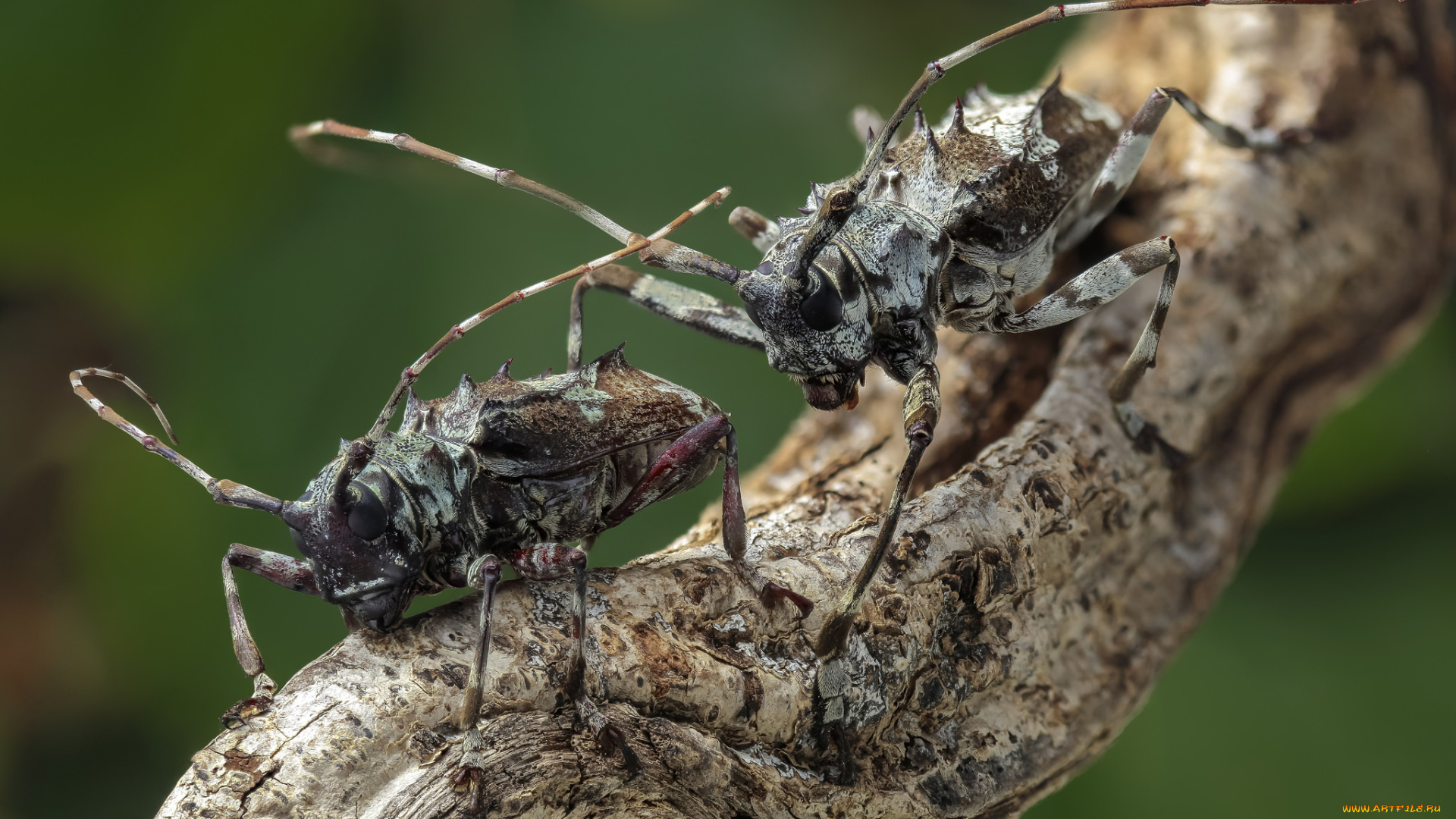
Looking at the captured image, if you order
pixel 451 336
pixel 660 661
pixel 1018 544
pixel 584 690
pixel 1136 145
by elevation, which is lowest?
pixel 584 690

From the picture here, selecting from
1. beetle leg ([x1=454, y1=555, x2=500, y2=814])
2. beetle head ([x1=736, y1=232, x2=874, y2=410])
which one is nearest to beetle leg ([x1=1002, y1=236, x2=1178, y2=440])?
beetle head ([x1=736, y1=232, x2=874, y2=410])

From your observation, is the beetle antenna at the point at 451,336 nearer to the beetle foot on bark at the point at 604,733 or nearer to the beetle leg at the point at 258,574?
the beetle leg at the point at 258,574

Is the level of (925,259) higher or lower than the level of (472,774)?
higher

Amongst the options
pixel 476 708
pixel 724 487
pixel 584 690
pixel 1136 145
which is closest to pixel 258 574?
pixel 476 708

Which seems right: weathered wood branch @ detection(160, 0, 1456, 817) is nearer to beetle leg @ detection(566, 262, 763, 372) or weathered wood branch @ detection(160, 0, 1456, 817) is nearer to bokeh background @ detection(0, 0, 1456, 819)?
beetle leg @ detection(566, 262, 763, 372)

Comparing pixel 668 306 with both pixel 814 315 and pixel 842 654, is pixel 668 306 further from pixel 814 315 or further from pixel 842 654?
pixel 842 654

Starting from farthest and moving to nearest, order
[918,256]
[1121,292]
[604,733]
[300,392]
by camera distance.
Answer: [300,392] < [1121,292] < [918,256] < [604,733]
